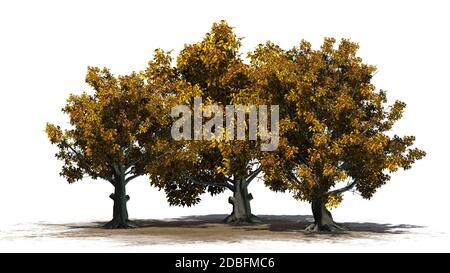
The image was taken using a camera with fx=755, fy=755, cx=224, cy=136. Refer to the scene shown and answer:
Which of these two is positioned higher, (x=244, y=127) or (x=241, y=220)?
(x=244, y=127)

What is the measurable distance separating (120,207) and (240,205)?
9.18m

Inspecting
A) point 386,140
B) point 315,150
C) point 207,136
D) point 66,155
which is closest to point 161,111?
point 207,136

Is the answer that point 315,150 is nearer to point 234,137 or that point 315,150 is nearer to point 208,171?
point 234,137

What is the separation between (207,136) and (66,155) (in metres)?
9.42

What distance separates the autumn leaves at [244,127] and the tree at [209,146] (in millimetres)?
75

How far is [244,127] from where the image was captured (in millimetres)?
44781

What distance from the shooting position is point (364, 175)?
4394 centimetres

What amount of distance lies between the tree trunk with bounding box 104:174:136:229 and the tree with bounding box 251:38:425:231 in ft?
35.8

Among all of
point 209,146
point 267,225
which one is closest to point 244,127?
point 209,146

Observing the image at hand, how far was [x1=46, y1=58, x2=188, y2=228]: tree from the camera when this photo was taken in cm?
4619

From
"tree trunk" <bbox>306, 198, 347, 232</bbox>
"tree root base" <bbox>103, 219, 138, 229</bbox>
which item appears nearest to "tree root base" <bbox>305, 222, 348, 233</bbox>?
"tree trunk" <bbox>306, 198, 347, 232</bbox>

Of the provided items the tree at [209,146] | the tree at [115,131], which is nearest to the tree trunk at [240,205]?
the tree at [209,146]

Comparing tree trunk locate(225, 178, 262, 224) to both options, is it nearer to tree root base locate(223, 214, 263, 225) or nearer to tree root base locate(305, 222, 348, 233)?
tree root base locate(223, 214, 263, 225)

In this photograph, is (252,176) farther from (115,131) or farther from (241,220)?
(115,131)
